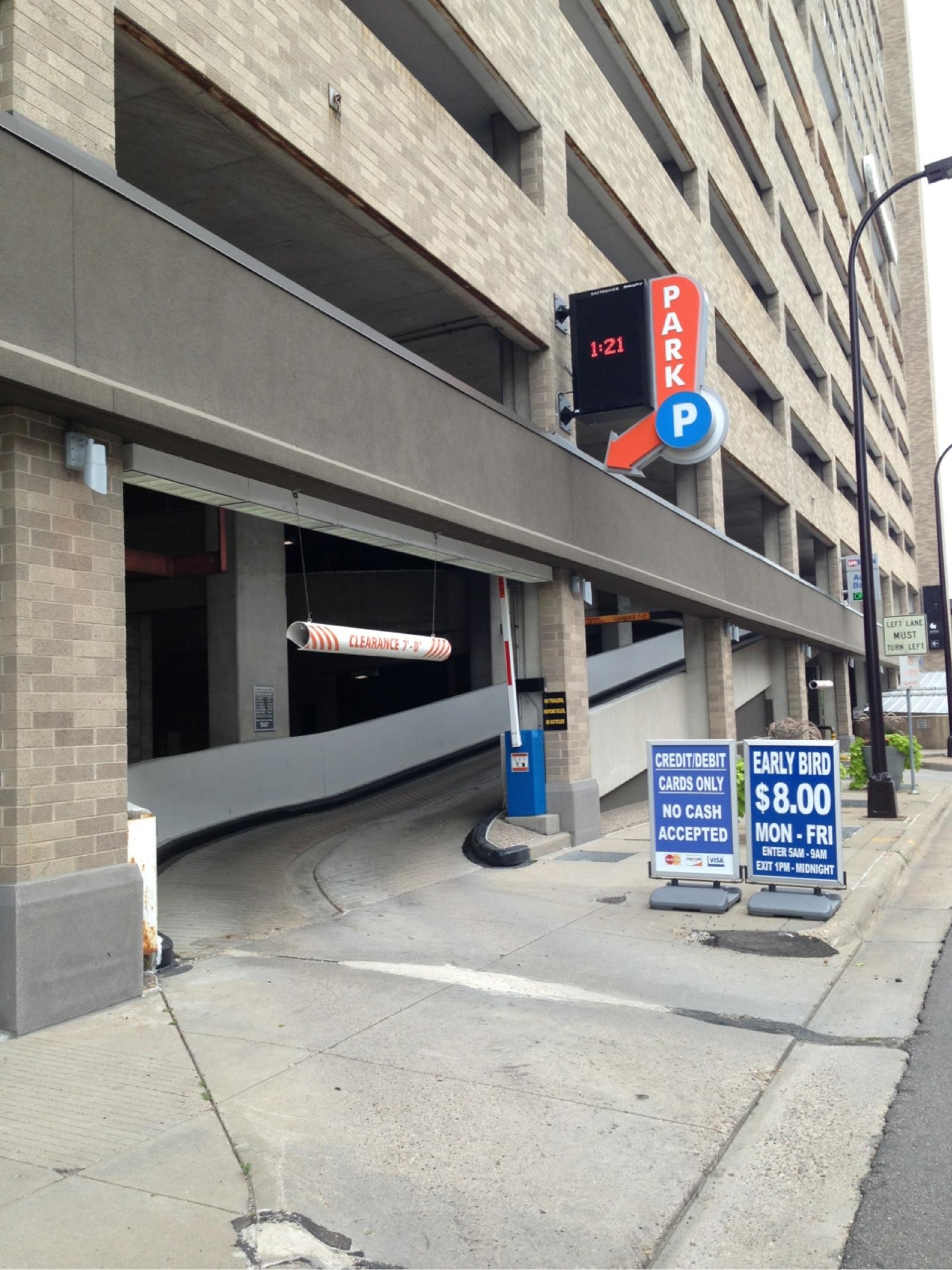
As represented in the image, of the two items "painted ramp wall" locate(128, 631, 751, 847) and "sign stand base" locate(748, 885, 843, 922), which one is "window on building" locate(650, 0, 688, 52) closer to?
"painted ramp wall" locate(128, 631, 751, 847)

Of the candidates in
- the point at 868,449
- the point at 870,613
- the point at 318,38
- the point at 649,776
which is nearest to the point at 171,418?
the point at 318,38

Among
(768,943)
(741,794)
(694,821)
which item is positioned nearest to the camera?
(768,943)

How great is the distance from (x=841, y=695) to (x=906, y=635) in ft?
48.6

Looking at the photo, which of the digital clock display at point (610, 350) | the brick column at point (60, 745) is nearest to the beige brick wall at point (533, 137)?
the digital clock display at point (610, 350)

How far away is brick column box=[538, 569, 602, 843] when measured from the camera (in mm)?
14914

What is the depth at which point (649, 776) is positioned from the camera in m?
10.6

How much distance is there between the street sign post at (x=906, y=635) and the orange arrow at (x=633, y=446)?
11290mm

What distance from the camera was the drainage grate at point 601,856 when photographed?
531 inches

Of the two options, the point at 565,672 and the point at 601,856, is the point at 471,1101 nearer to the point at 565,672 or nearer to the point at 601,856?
the point at 601,856

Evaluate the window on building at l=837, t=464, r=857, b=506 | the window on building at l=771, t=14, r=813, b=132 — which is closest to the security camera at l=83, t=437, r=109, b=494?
the window on building at l=771, t=14, r=813, b=132

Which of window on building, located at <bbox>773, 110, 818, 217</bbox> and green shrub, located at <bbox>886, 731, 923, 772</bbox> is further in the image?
window on building, located at <bbox>773, 110, 818, 217</bbox>

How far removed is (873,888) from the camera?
1091 centimetres

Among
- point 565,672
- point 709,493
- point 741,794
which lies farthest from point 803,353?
point 565,672

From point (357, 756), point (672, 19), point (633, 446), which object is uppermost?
point (672, 19)
